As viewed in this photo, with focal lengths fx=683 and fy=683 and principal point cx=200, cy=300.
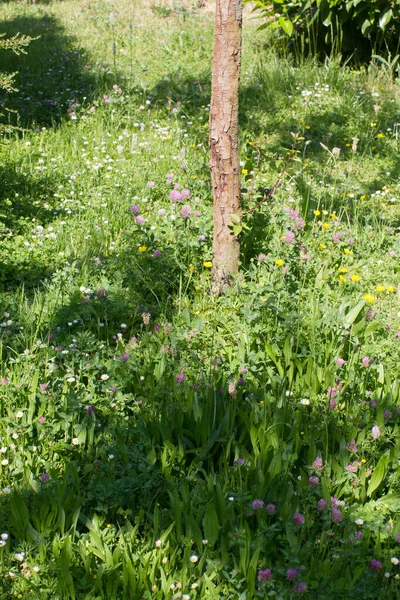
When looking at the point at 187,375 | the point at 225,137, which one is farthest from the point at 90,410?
the point at 225,137

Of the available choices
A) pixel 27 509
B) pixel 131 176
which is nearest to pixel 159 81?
pixel 131 176

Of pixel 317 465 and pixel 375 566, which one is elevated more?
pixel 317 465

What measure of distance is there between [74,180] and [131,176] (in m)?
0.47

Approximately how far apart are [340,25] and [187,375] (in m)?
6.09

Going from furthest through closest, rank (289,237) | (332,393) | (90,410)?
(289,237)
(332,393)
(90,410)

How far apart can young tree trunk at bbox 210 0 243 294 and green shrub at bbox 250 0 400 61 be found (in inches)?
170

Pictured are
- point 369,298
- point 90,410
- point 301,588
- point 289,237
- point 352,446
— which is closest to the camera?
point 301,588

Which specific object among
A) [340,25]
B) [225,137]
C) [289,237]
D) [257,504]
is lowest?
[257,504]

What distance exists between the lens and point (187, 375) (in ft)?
11.5

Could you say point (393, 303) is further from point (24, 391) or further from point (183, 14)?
point (183, 14)

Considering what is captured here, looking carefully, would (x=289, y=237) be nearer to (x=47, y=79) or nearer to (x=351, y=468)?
(x=351, y=468)

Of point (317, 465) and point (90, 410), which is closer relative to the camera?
point (317, 465)

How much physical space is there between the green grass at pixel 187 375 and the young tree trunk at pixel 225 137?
0.18 m

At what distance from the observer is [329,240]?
15.7ft
